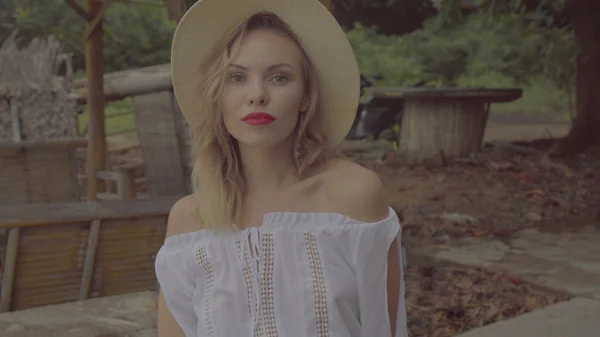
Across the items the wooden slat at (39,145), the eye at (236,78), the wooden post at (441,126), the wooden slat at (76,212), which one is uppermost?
the eye at (236,78)

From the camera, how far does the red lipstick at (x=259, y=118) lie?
1.24m

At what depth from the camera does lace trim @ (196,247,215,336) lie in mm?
1240

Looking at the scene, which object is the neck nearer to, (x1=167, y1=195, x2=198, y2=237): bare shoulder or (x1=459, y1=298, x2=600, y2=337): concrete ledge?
(x1=167, y1=195, x2=198, y2=237): bare shoulder

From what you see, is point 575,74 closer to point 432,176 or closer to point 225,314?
point 432,176

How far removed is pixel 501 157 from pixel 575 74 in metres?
1.17

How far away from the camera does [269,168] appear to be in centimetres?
132

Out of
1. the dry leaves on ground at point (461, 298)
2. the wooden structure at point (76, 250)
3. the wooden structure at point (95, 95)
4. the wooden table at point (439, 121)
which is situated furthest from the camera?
the wooden table at point (439, 121)

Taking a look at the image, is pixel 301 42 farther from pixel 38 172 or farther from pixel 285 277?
pixel 38 172

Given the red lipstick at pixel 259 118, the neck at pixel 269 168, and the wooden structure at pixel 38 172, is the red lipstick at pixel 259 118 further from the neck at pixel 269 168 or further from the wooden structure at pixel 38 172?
the wooden structure at pixel 38 172

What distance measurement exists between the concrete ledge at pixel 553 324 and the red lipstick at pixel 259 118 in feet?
6.04

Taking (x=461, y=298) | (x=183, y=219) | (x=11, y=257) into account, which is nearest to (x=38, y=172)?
(x=11, y=257)

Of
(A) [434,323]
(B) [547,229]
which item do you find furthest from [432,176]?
(A) [434,323]

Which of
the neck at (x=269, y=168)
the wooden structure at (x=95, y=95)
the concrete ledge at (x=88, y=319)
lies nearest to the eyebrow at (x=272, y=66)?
the neck at (x=269, y=168)

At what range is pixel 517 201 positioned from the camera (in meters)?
5.90
